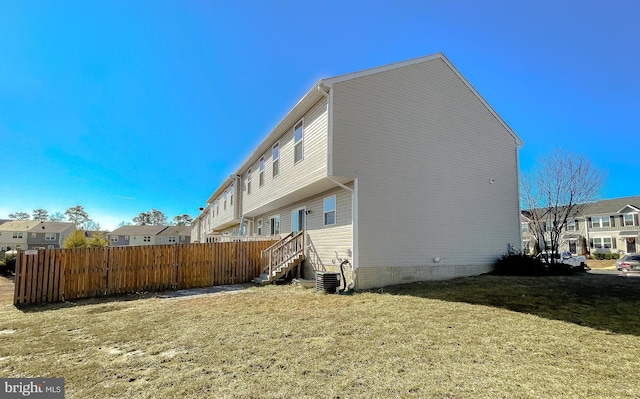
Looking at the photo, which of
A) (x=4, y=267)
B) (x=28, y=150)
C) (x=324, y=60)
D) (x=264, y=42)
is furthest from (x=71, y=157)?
(x=324, y=60)

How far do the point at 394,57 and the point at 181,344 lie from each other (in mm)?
11661

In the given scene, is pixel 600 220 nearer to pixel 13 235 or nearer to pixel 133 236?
pixel 133 236

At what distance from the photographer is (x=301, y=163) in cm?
1213

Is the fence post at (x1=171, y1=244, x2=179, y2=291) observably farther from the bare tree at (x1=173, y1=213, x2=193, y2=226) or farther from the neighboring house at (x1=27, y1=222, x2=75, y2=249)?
the bare tree at (x1=173, y1=213, x2=193, y2=226)

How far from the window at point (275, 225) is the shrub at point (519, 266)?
34.3 feet

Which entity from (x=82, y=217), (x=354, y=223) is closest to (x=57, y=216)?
(x=82, y=217)

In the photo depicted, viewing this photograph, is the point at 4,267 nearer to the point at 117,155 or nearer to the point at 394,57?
the point at 117,155

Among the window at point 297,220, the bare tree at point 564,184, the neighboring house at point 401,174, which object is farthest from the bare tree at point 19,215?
the bare tree at point 564,184

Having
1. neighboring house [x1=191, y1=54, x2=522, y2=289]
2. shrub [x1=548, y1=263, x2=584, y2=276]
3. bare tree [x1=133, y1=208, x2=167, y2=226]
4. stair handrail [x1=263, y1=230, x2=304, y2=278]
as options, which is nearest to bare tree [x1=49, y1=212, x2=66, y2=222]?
bare tree [x1=133, y1=208, x2=167, y2=226]

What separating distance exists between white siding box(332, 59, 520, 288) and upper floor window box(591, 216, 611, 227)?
118 feet

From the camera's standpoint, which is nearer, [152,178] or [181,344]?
[181,344]

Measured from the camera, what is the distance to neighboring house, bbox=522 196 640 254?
36125mm

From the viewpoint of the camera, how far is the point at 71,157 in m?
25.6

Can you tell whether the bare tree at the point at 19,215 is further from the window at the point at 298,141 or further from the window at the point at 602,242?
the window at the point at 602,242
